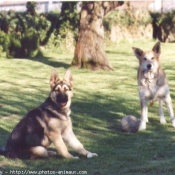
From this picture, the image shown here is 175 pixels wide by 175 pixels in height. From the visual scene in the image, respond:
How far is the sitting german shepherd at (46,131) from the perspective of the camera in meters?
7.17

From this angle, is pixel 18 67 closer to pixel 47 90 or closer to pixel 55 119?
pixel 47 90

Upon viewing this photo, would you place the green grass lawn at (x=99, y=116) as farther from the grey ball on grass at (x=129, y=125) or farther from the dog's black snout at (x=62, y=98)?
the dog's black snout at (x=62, y=98)

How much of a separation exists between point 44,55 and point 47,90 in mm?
11696

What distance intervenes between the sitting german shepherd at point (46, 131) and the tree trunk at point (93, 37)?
41.6 feet

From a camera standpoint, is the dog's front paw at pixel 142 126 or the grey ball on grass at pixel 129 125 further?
the dog's front paw at pixel 142 126

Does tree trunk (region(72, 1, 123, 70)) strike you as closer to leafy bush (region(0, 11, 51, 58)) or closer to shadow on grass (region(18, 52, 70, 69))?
shadow on grass (region(18, 52, 70, 69))

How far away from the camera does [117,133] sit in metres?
9.48

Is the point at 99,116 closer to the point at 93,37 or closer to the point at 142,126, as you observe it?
the point at 142,126

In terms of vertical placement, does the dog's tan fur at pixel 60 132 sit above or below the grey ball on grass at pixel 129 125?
above

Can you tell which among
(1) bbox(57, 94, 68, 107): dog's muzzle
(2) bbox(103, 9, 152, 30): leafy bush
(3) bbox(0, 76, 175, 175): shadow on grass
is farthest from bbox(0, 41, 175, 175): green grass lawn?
(2) bbox(103, 9, 152, 30): leafy bush

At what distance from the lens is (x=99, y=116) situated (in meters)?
11.3

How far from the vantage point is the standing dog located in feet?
32.3

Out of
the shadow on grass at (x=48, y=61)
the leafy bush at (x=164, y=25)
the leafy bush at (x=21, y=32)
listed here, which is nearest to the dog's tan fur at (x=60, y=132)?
the shadow on grass at (x=48, y=61)

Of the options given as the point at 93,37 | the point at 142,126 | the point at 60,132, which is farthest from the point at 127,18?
the point at 60,132
